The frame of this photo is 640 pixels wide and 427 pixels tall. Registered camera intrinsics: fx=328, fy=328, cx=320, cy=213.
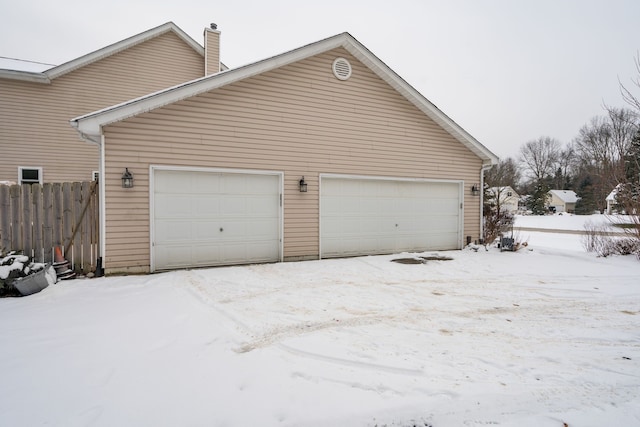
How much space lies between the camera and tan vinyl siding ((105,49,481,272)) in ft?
21.4

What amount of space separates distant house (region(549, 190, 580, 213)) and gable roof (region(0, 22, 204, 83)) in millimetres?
54409

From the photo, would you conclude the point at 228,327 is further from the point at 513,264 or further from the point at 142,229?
the point at 513,264

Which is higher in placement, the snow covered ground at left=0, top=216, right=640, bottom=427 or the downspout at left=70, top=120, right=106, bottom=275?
the downspout at left=70, top=120, right=106, bottom=275

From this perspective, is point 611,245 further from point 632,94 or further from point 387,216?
point 387,216

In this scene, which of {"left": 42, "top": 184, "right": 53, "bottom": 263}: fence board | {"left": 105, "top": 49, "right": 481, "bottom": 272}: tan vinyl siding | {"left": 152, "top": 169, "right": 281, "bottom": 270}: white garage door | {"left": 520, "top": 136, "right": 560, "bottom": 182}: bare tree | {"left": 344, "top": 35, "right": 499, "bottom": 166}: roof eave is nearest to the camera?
{"left": 42, "top": 184, "right": 53, "bottom": 263}: fence board

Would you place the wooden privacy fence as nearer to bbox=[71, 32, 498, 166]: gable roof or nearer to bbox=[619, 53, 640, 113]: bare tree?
bbox=[71, 32, 498, 166]: gable roof

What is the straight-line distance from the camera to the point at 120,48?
35.9ft

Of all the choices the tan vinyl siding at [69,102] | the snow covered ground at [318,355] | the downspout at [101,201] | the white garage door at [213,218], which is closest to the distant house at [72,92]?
the tan vinyl siding at [69,102]

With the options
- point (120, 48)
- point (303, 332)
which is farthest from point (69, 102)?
point (303, 332)

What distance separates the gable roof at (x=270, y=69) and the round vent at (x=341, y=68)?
1.11 feet

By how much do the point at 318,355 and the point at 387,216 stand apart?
21.6 feet

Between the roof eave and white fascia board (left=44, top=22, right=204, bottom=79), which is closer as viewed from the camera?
the roof eave

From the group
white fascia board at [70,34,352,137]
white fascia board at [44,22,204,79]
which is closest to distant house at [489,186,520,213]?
white fascia board at [70,34,352,137]

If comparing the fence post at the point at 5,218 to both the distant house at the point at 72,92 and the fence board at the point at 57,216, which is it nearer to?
the fence board at the point at 57,216
